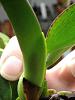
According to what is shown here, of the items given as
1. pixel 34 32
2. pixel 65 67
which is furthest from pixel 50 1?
pixel 34 32

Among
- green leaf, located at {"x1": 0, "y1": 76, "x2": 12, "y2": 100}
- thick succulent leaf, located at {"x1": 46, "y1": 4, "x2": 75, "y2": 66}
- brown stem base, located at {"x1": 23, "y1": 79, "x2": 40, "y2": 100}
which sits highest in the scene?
thick succulent leaf, located at {"x1": 46, "y1": 4, "x2": 75, "y2": 66}

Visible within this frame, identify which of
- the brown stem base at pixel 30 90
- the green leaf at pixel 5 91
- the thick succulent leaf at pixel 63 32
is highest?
the thick succulent leaf at pixel 63 32

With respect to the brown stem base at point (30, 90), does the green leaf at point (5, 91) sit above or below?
below

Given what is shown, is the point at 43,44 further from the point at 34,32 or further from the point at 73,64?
the point at 73,64

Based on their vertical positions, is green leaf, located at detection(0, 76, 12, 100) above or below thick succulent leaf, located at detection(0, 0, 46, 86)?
below
